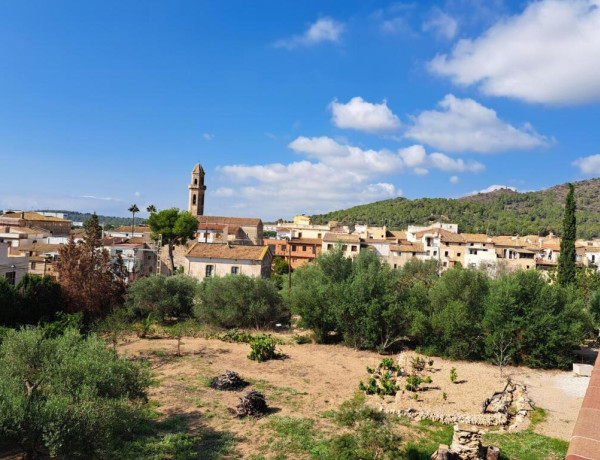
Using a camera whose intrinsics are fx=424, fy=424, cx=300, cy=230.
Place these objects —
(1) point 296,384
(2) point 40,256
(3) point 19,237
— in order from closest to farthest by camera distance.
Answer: (1) point 296,384, (2) point 40,256, (3) point 19,237

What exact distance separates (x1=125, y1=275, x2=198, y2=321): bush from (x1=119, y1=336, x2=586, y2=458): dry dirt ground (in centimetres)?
362

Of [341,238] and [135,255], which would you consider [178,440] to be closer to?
[135,255]

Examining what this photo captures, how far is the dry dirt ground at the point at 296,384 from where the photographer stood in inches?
588

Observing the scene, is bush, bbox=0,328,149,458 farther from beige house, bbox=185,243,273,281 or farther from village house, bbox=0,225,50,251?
village house, bbox=0,225,50,251

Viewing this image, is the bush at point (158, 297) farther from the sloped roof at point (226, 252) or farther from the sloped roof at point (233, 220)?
the sloped roof at point (233, 220)

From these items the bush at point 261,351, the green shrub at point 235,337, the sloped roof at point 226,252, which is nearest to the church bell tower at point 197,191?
the sloped roof at point 226,252

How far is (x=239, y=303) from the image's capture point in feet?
98.6

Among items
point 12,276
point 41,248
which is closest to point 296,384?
point 12,276

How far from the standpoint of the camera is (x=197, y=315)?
3091 centimetres

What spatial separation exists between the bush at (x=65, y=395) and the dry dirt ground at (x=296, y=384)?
3.60 metres

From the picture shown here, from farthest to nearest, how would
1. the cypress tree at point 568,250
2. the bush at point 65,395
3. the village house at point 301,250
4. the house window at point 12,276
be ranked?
the village house at point 301,250 < the cypress tree at point 568,250 < the house window at point 12,276 < the bush at point 65,395

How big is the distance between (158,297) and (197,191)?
176 feet

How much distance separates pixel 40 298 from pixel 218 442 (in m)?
19.1

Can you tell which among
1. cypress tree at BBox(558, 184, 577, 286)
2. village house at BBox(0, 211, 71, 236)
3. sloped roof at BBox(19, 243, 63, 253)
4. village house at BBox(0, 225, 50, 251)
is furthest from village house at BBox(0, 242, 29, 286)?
cypress tree at BBox(558, 184, 577, 286)
